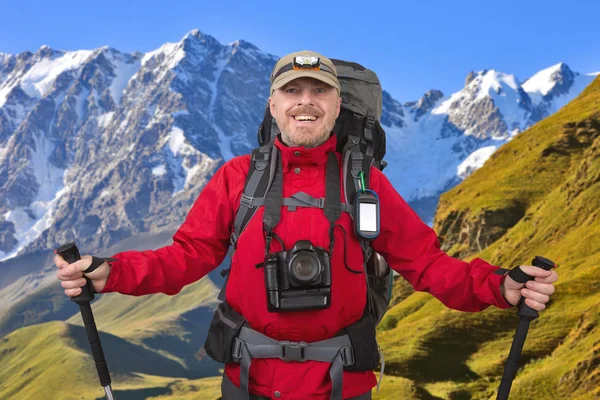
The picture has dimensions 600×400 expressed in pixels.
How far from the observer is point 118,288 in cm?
711

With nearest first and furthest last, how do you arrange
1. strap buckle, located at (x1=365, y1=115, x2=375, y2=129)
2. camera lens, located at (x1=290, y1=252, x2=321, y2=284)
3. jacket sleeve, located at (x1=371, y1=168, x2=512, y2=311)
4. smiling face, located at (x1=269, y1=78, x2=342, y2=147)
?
camera lens, located at (x1=290, y1=252, x2=321, y2=284) < jacket sleeve, located at (x1=371, y1=168, x2=512, y2=311) < smiling face, located at (x1=269, y1=78, x2=342, y2=147) < strap buckle, located at (x1=365, y1=115, x2=375, y2=129)

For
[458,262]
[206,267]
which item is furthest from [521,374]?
[206,267]

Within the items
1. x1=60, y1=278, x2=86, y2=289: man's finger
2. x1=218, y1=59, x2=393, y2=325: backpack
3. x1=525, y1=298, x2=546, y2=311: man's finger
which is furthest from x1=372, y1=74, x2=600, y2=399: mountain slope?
x1=60, y1=278, x2=86, y2=289: man's finger

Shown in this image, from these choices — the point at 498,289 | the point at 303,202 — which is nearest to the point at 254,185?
the point at 303,202

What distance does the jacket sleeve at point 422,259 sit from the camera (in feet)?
23.7

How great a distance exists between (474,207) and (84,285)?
60.1 meters

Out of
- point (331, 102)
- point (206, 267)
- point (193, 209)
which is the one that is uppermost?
point (331, 102)

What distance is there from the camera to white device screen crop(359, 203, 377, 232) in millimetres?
7035

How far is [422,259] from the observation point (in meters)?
7.54

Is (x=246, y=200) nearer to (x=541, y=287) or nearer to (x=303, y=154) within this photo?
(x=303, y=154)

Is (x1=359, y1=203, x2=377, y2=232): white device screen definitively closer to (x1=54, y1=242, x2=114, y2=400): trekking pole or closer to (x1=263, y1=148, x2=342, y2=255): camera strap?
(x1=263, y1=148, x2=342, y2=255): camera strap

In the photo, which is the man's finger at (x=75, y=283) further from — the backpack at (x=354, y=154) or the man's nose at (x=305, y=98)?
the man's nose at (x=305, y=98)

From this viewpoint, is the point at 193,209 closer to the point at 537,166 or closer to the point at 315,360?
the point at 315,360

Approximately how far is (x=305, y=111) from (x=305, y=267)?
2.13m
